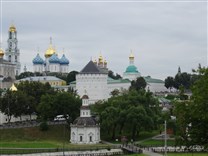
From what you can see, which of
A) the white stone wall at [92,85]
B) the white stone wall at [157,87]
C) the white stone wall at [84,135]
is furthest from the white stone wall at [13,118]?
the white stone wall at [157,87]

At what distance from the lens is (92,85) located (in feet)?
401

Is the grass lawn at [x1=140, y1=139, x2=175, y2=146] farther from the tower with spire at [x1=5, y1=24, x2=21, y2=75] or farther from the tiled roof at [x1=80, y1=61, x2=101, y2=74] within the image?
the tower with spire at [x1=5, y1=24, x2=21, y2=75]

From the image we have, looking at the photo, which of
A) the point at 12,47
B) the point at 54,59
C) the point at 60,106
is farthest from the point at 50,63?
the point at 60,106

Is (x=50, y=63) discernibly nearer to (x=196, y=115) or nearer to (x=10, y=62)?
(x=10, y=62)

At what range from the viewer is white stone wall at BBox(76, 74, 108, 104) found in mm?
121438

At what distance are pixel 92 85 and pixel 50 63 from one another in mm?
70888

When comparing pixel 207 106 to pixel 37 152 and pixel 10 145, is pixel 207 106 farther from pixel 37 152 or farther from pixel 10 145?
pixel 10 145

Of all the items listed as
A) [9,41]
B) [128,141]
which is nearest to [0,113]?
[128,141]

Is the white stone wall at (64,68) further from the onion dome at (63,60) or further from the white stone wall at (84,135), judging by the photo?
the white stone wall at (84,135)

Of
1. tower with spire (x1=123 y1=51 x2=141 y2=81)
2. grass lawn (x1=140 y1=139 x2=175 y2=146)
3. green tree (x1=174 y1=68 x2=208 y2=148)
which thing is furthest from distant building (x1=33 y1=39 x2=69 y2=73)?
green tree (x1=174 y1=68 x2=208 y2=148)

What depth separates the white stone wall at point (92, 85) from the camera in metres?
121

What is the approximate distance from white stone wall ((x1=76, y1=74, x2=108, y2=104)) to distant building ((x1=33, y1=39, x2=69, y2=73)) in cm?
6897

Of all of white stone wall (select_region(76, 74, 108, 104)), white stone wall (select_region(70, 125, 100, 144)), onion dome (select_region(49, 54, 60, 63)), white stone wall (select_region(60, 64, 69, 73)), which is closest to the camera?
white stone wall (select_region(70, 125, 100, 144))

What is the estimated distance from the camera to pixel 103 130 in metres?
83.5
